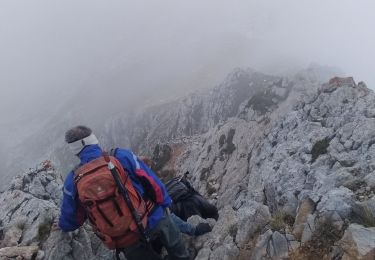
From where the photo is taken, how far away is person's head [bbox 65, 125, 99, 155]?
8.74 metres

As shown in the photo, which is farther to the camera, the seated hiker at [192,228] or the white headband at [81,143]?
the seated hiker at [192,228]

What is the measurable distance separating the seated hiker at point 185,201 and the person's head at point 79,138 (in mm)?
4712

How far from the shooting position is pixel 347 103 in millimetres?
20344

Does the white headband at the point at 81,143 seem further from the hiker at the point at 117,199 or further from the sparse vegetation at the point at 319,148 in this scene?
the sparse vegetation at the point at 319,148

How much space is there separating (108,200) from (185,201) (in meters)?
5.19

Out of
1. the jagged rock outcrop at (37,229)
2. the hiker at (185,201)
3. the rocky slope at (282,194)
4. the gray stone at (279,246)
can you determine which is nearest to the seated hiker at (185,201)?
the hiker at (185,201)

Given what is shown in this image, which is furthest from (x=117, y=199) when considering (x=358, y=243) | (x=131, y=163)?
(x=358, y=243)

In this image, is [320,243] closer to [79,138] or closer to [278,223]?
[278,223]

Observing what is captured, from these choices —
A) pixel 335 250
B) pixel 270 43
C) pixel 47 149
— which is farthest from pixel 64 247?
pixel 270 43

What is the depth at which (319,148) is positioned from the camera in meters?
17.1

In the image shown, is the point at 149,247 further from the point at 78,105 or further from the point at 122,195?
the point at 78,105

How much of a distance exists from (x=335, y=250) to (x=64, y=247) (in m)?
6.35

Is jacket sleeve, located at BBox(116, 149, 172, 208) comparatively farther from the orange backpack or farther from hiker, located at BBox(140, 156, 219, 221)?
hiker, located at BBox(140, 156, 219, 221)

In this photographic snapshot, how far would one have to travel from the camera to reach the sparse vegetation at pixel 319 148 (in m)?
16.9
